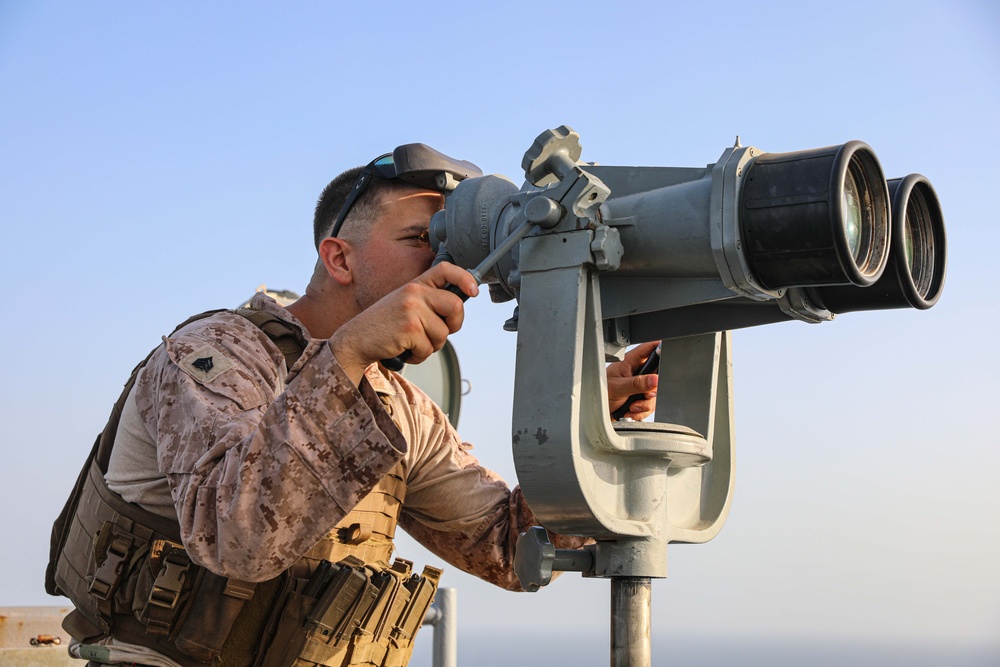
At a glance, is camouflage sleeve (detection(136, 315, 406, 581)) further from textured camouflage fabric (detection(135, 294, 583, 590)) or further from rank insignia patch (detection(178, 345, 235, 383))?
rank insignia patch (detection(178, 345, 235, 383))

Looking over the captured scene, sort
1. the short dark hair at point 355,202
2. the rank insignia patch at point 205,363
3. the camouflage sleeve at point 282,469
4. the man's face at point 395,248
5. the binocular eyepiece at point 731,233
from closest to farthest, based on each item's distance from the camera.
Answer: the binocular eyepiece at point 731,233 < the camouflage sleeve at point 282,469 < the rank insignia patch at point 205,363 < the man's face at point 395,248 < the short dark hair at point 355,202

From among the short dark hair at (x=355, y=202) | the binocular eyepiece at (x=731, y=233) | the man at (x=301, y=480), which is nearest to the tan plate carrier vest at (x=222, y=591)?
the man at (x=301, y=480)

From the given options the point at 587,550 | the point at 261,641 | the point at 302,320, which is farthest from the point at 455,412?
the point at 587,550

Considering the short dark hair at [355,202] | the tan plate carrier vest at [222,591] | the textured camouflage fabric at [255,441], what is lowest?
the tan plate carrier vest at [222,591]

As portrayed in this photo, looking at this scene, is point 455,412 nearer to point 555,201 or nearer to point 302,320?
point 302,320

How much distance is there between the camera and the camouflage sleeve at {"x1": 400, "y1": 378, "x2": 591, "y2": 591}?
3748 mm

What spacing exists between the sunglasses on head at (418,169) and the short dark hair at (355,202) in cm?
2

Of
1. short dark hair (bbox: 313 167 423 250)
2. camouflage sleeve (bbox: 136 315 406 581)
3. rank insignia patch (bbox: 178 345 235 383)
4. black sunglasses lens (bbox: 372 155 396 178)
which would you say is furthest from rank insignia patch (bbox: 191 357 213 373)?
black sunglasses lens (bbox: 372 155 396 178)

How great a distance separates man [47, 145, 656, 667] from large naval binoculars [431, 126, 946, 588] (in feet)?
0.76

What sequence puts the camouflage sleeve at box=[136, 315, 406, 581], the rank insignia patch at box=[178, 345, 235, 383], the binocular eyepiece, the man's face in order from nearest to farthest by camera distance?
the binocular eyepiece, the camouflage sleeve at box=[136, 315, 406, 581], the rank insignia patch at box=[178, 345, 235, 383], the man's face

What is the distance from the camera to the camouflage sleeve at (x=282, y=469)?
244 centimetres

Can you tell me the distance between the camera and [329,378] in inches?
99.8

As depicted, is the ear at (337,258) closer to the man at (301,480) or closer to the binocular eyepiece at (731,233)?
the man at (301,480)

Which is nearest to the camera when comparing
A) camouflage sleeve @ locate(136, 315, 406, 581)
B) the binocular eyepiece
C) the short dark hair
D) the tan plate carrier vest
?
the binocular eyepiece
